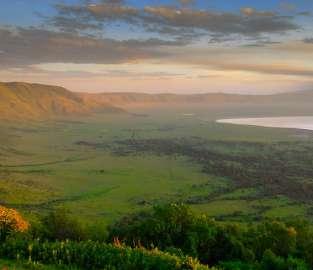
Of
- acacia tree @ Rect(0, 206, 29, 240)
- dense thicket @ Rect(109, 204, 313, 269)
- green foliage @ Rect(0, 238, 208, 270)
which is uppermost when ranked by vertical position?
green foliage @ Rect(0, 238, 208, 270)

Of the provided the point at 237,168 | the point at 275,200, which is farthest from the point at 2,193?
the point at 237,168

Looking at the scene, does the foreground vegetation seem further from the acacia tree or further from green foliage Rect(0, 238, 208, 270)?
green foliage Rect(0, 238, 208, 270)

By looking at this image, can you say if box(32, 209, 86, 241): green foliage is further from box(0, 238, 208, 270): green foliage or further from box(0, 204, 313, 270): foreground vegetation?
box(0, 238, 208, 270): green foliage

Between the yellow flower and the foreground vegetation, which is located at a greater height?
the yellow flower

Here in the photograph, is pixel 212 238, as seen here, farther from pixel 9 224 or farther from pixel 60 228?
pixel 9 224

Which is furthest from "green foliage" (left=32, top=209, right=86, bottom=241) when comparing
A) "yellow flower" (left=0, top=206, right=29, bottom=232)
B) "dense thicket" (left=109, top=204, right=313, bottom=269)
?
"dense thicket" (left=109, top=204, right=313, bottom=269)

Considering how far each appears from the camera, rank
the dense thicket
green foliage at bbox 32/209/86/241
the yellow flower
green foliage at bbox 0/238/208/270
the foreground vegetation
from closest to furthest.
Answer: green foliage at bbox 0/238/208/270, the foreground vegetation, the yellow flower, the dense thicket, green foliage at bbox 32/209/86/241

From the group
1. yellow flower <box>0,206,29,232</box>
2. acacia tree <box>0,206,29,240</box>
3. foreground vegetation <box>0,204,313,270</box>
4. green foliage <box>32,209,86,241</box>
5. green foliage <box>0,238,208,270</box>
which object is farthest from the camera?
green foliage <box>32,209,86,241</box>

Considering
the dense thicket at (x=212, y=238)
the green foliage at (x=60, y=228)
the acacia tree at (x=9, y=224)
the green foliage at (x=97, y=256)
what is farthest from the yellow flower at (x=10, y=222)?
the dense thicket at (x=212, y=238)

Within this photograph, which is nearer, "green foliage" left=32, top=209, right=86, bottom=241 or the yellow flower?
the yellow flower

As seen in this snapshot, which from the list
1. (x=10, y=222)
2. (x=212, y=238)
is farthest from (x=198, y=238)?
(x=10, y=222)

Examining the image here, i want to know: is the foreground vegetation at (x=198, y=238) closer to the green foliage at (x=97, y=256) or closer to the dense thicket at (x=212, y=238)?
the dense thicket at (x=212, y=238)

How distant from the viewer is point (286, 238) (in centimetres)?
5888

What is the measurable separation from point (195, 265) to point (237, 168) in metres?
161
